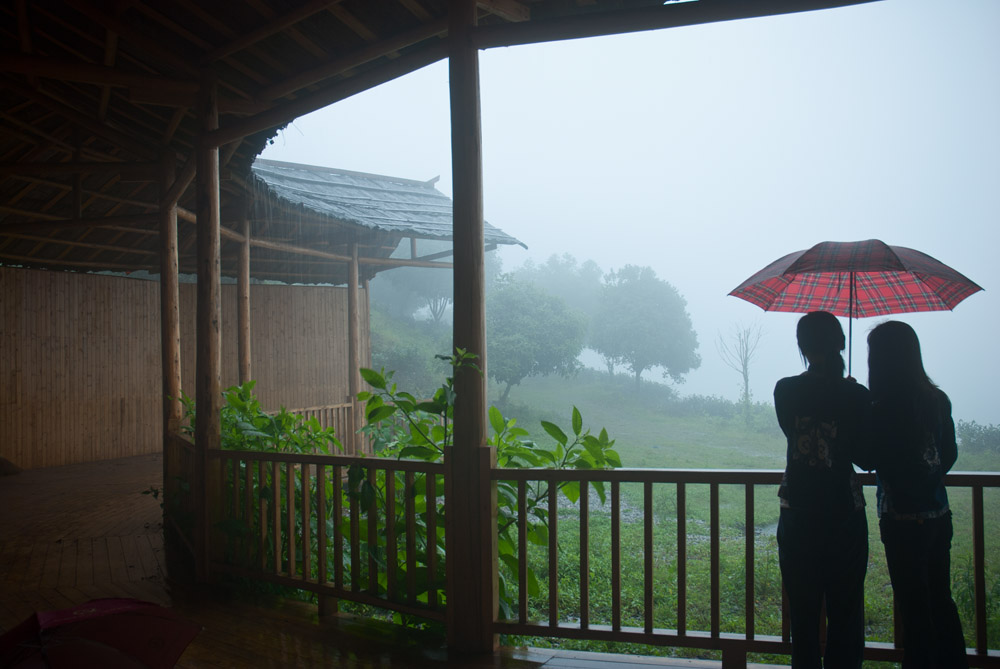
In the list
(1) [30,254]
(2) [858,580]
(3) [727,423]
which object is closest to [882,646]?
(2) [858,580]

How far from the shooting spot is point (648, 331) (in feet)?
73.6

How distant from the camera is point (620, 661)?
8.24ft

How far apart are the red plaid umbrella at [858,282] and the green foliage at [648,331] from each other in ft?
64.9

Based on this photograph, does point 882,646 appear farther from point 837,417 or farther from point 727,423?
point 727,423

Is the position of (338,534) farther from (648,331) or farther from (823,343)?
(648,331)

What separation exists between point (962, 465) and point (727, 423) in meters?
6.93

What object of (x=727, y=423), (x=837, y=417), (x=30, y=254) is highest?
(x=30, y=254)

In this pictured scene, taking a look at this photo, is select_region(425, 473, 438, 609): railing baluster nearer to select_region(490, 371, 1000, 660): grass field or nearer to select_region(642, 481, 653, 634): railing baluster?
select_region(642, 481, 653, 634): railing baluster

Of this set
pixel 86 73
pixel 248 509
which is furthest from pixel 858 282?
pixel 86 73

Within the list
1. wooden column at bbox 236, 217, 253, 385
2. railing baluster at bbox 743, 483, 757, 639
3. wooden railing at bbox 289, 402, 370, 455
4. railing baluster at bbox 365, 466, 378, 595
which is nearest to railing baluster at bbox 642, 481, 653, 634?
railing baluster at bbox 743, 483, 757, 639

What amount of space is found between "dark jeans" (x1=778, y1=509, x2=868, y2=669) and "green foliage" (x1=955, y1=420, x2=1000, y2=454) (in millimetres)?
15297

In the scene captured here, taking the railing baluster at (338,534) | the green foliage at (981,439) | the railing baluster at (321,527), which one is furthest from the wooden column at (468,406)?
the green foliage at (981,439)

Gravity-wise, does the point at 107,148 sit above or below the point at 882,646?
above

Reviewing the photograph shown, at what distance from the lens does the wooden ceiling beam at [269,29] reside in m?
3.03
